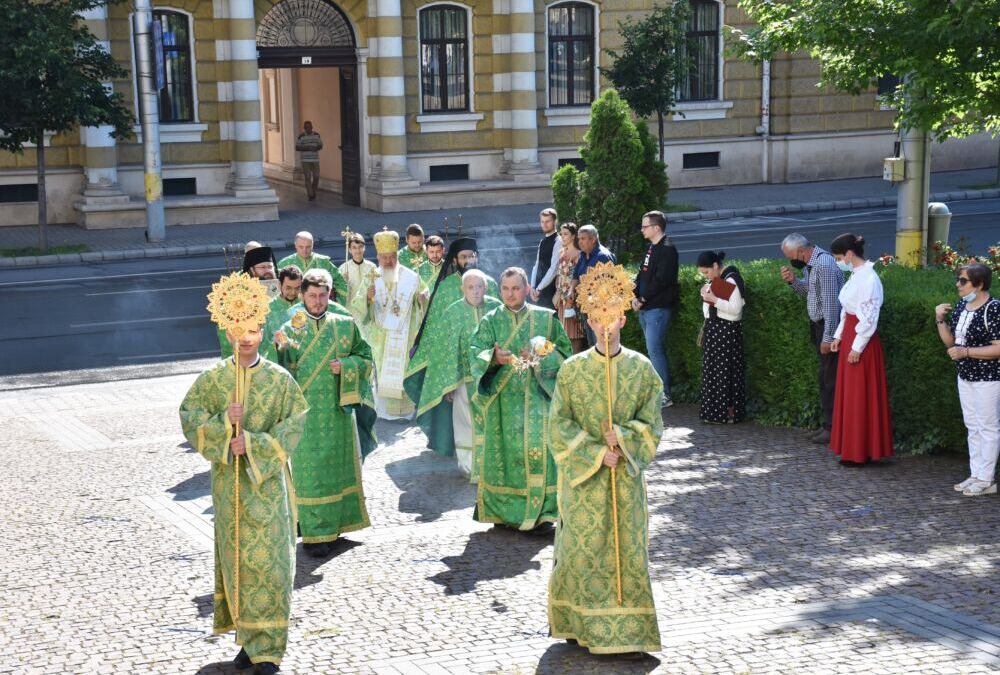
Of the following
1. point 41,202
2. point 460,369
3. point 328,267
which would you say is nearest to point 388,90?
point 41,202

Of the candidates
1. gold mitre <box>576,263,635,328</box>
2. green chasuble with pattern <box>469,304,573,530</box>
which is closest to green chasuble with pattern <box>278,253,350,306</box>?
green chasuble with pattern <box>469,304,573,530</box>

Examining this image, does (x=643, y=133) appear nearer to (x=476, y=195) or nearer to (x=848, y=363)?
(x=848, y=363)

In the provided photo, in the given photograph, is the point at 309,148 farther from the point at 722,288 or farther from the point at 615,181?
the point at 722,288

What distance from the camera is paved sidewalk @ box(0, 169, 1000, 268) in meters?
26.3

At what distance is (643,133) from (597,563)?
32.1ft

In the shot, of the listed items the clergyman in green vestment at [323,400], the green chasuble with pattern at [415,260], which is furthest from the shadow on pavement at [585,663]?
the green chasuble with pattern at [415,260]

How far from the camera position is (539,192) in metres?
31.3

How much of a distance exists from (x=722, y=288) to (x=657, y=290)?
1.00 m

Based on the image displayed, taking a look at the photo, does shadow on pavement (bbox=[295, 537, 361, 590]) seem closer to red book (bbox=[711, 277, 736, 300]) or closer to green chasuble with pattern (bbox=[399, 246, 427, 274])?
red book (bbox=[711, 277, 736, 300])

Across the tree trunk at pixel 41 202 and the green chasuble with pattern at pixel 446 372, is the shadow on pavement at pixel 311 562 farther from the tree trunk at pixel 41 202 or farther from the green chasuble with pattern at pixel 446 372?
the tree trunk at pixel 41 202

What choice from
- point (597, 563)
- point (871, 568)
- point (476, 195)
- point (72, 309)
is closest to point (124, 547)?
point (597, 563)

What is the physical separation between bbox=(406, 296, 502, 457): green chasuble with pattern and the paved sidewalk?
47.9ft

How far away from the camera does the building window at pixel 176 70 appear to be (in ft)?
96.4

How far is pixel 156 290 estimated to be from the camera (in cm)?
2217
